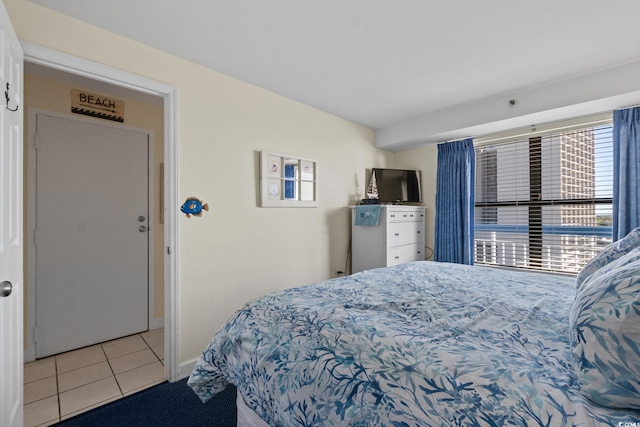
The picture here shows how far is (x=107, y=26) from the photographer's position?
1873 mm

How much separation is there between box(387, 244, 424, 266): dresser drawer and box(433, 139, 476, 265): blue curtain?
0.68 ft

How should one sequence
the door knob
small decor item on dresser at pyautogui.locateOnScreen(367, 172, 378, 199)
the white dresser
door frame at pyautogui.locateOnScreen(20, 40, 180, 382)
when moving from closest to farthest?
the door knob → door frame at pyautogui.locateOnScreen(20, 40, 180, 382) → the white dresser → small decor item on dresser at pyautogui.locateOnScreen(367, 172, 378, 199)

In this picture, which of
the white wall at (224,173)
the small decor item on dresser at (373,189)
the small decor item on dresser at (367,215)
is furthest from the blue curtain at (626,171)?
the white wall at (224,173)

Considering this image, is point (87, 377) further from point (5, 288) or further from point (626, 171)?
point (626, 171)

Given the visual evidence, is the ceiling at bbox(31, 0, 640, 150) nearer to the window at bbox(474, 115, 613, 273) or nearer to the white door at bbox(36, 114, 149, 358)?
the window at bbox(474, 115, 613, 273)

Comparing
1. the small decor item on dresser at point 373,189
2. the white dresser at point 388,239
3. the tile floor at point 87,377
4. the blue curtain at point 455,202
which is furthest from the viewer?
the small decor item on dresser at point 373,189

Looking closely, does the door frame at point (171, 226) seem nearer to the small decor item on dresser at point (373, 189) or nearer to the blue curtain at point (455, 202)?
the small decor item on dresser at point (373, 189)

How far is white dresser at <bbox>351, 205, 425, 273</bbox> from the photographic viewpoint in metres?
3.29

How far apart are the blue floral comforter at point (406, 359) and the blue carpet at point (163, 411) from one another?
0.43 meters

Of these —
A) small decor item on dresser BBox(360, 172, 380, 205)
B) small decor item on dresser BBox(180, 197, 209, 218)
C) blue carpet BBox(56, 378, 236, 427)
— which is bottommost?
blue carpet BBox(56, 378, 236, 427)

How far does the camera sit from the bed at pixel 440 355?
0.66m

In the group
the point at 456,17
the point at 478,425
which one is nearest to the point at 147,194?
the point at 456,17

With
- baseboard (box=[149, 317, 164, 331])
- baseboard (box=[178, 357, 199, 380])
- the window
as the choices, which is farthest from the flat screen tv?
baseboard (box=[149, 317, 164, 331])

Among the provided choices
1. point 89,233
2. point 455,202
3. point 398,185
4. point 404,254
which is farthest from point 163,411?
point 455,202
